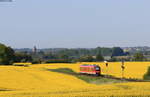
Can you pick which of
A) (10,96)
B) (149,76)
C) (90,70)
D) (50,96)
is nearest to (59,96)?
(50,96)

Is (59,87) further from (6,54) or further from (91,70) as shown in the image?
(6,54)

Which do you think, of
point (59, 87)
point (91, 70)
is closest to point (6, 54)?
point (91, 70)

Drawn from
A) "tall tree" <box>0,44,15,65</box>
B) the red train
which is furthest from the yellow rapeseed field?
"tall tree" <box>0,44,15,65</box>

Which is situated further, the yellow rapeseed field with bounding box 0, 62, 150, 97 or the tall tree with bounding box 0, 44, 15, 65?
the tall tree with bounding box 0, 44, 15, 65

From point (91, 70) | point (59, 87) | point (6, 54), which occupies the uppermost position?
point (6, 54)

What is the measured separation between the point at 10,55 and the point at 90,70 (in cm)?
6793

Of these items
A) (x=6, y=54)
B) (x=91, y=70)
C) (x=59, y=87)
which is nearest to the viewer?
(x=59, y=87)

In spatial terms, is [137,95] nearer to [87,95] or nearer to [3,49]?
[87,95]

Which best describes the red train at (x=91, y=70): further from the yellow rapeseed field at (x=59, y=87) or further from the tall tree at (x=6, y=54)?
the tall tree at (x=6, y=54)

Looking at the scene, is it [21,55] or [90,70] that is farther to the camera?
[21,55]

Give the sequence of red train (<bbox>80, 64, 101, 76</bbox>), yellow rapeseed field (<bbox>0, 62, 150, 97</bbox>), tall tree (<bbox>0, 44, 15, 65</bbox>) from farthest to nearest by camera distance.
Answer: tall tree (<bbox>0, 44, 15, 65</bbox>) < red train (<bbox>80, 64, 101, 76</bbox>) < yellow rapeseed field (<bbox>0, 62, 150, 97</bbox>)

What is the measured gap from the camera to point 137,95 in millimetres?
28359

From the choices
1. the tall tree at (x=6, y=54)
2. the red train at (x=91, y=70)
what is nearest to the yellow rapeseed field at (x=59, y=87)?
the red train at (x=91, y=70)

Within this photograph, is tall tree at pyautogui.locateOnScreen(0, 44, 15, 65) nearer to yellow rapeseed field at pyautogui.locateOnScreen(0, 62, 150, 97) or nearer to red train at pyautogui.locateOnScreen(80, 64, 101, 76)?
red train at pyautogui.locateOnScreen(80, 64, 101, 76)
